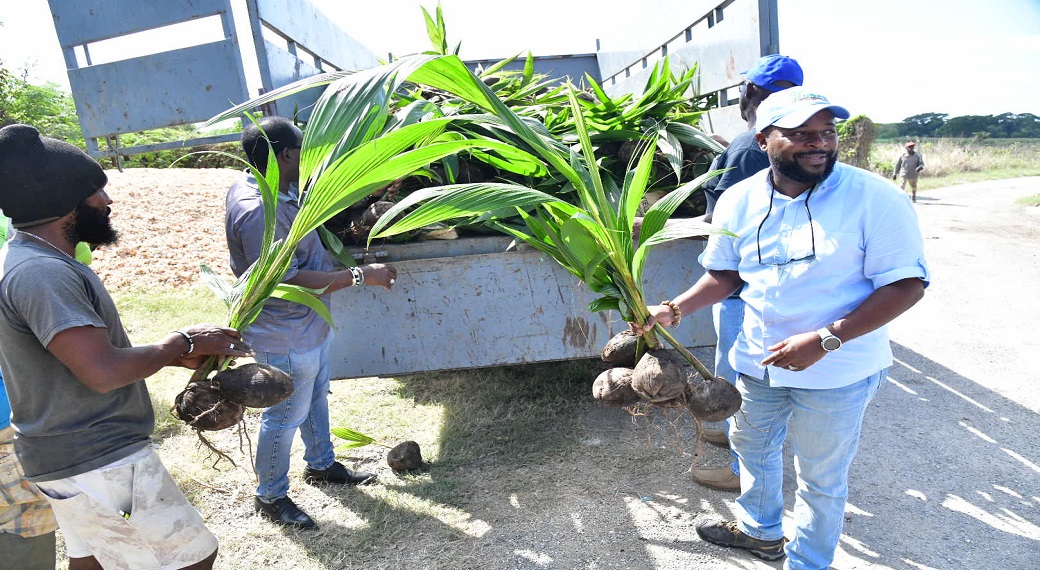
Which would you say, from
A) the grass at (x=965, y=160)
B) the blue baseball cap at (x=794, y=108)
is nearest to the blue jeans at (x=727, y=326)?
the blue baseball cap at (x=794, y=108)

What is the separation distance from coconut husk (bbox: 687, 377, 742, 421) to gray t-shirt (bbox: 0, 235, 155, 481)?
5.55ft

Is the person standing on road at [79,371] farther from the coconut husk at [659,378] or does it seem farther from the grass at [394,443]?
the coconut husk at [659,378]

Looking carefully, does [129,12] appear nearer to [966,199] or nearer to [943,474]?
[943,474]

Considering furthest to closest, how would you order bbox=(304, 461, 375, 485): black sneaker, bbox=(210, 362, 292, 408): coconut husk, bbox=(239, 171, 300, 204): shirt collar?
bbox=(304, 461, 375, 485): black sneaker
bbox=(239, 171, 300, 204): shirt collar
bbox=(210, 362, 292, 408): coconut husk

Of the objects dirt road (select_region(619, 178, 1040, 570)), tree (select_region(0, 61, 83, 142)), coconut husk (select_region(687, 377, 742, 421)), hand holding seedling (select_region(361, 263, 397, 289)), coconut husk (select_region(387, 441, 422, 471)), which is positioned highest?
tree (select_region(0, 61, 83, 142))

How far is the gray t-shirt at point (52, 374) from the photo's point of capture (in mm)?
1568

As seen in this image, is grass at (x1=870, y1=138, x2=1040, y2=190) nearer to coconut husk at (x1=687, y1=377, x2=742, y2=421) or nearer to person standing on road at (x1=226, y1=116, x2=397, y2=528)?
coconut husk at (x1=687, y1=377, x2=742, y2=421)

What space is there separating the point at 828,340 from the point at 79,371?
201cm

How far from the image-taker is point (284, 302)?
8.39 ft

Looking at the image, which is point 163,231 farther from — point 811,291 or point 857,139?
point 857,139

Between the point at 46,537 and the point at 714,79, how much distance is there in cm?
362

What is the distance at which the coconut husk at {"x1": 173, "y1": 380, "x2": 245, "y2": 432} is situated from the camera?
192 centimetres

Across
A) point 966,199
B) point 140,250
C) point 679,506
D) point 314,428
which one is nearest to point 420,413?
point 314,428

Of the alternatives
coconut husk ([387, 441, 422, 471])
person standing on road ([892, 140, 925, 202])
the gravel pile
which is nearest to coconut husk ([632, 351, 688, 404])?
coconut husk ([387, 441, 422, 471])
